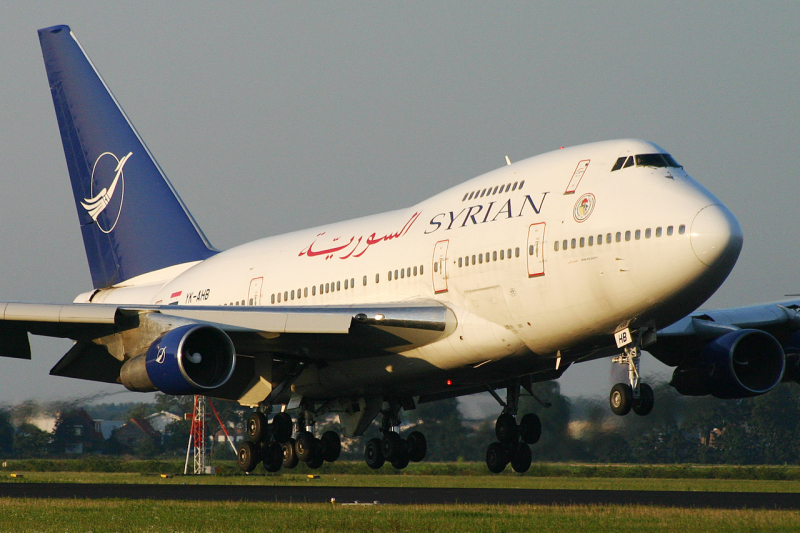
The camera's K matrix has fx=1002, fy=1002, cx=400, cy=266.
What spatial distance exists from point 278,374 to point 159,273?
28.9 ft

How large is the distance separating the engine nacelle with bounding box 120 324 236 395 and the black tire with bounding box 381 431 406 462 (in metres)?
7.08

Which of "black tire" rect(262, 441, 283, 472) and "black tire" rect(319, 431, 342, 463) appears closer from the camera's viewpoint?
"black tire" rect(262, 441, 283, 472)

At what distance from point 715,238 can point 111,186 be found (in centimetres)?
2277

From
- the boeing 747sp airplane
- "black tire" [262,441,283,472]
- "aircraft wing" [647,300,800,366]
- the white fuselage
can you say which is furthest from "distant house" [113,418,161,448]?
"aircraft wing" [647,300,800,366]

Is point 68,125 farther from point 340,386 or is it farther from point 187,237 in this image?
point 340,386

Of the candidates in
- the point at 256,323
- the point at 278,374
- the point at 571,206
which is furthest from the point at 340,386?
the point at 571,206

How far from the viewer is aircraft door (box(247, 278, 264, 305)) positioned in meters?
28.5

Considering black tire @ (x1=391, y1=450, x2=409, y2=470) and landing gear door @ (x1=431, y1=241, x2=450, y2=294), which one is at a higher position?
landing gear door @ (x1=431, y1=241, x2=450, y2=294)

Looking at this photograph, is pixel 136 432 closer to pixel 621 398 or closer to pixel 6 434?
pixel 6 434

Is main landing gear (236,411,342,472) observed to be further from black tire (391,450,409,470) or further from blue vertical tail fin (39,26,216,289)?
blue vertical tail fin (39,26,216,289)

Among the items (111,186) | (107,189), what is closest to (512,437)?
(111,186)

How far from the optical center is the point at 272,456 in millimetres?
27609

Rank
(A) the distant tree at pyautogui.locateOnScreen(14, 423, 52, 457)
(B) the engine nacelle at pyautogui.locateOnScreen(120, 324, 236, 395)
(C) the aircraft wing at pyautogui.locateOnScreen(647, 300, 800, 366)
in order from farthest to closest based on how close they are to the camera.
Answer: (A) the distant tree at pyautogui.locateOnScreen(14, 423, 52, 457) → (C) the aircraft wing at pyautogui.locateOnScreen(647, 300, 800, 366) → (B) the engine nacelle at pyautogui.locateOnScreen(120, 324, 236, 395)

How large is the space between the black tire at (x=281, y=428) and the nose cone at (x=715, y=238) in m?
13.7
